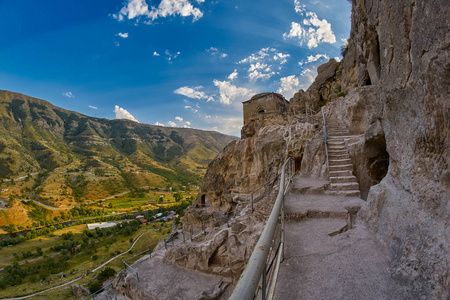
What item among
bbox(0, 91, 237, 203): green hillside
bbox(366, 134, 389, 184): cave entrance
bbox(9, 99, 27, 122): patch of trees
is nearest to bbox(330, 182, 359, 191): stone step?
bbox(366, 134, 389, 184): cave entrance

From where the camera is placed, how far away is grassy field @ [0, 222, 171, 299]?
102ft

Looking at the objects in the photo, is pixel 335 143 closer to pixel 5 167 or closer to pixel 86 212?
pixel 86 212

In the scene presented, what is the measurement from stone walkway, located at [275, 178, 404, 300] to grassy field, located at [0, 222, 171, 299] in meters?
34.8

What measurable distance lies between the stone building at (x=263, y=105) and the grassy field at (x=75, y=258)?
3459 centimetres

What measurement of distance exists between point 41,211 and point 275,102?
103m

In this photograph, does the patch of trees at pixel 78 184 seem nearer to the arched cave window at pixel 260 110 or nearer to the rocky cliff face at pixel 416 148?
the arched cave window at pixel 260 110

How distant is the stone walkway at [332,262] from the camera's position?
86.1 inches

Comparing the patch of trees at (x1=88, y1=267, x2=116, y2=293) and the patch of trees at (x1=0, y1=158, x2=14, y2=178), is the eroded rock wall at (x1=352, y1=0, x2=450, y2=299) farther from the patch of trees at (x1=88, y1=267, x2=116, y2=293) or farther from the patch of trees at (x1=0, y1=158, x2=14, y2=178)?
the patch of trees at (x1=0, y1=158, x2=14, y2=178)

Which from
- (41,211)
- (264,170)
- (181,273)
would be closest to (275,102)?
(264,170)

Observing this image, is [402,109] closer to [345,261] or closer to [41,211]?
[345,261]

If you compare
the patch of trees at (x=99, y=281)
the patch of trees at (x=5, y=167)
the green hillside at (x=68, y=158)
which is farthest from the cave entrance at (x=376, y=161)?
the patch of trees at (x=5, y=167)

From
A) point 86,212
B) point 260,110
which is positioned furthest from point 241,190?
point 86,212

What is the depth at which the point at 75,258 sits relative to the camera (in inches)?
1842

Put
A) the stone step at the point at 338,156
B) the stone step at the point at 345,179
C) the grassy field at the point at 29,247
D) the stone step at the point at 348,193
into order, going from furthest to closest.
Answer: the grassy field at the point at 29,247 → the stone step at the point at 338,156 → the stone step at the point at 345,179 → the stone step at the point at 348,193
